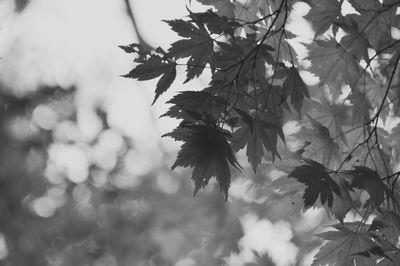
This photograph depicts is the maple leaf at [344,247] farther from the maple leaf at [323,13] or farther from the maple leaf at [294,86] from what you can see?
the maple leaf at [323,13]

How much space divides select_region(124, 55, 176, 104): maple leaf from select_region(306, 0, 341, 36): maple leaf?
1.60 feet

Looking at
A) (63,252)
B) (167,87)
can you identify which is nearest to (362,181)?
(167,87)

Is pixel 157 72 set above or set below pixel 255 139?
above

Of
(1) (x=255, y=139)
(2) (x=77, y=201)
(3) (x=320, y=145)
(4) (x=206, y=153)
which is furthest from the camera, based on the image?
(2) (x=77, y=201)

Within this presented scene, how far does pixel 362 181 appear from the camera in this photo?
106cm

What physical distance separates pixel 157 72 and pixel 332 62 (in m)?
0.61

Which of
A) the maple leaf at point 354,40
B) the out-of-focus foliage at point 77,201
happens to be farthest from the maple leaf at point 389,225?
the out-of-focus foliage at point 77,201

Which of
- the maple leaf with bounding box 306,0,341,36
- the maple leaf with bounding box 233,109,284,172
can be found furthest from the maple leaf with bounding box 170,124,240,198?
the maple leaf with bounding box 306,0,341,36

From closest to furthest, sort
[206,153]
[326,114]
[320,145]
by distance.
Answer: [206,153] < [320,145] < [326,114]

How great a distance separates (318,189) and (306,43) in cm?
58

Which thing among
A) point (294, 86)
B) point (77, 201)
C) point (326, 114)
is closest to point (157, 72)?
point (294, 86)

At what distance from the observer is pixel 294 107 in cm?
127

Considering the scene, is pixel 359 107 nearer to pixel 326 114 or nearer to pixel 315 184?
pixel 326 114

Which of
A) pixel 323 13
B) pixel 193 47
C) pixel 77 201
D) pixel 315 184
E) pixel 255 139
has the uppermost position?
pixel 77 201
